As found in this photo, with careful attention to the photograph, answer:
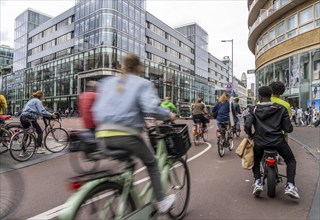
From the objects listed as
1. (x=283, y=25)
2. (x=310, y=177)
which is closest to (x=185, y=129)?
(x=310, y=177)

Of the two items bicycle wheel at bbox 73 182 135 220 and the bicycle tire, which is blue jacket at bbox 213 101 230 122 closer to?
the bicycle tire

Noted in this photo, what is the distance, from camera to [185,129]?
131 inches

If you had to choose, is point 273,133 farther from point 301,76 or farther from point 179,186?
point 301,76

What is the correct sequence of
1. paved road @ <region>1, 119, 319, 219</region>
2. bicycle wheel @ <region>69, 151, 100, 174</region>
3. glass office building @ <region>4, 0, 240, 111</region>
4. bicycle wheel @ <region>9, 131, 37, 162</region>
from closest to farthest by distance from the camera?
bicycle wheel @ <region>69, 151, 100, 174</region>
paved road @ <region>1, 119, 319, 219</region>
bicycle wheel @ <region>9, 131, 37, 162</region>
glass office building @ <region>4, 0, 240, 111</region>

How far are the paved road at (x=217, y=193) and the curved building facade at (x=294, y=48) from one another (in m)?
17.8

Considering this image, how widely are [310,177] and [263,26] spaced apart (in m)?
27.2

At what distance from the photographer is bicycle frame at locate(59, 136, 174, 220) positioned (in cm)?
208

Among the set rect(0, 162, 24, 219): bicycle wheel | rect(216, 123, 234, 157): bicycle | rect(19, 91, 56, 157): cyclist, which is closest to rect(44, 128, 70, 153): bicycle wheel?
rect(19, 91, 56, 157): cyclist

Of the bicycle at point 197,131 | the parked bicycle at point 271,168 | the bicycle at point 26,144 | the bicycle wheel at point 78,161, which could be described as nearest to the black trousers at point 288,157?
the parked bicycle at point 271,168

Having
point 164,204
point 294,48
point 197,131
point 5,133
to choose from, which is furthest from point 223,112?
point 294,48

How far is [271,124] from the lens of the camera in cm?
425

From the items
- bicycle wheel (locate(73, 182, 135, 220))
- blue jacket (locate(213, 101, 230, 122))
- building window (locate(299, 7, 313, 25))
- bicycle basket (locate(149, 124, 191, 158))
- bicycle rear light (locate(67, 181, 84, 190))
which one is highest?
building window (locate(299, 7, 313, 25))

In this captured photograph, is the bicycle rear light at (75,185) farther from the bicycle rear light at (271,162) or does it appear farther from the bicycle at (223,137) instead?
the bicycle at (223,137)

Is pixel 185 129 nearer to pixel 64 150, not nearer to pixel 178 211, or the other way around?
pixel 178 211
